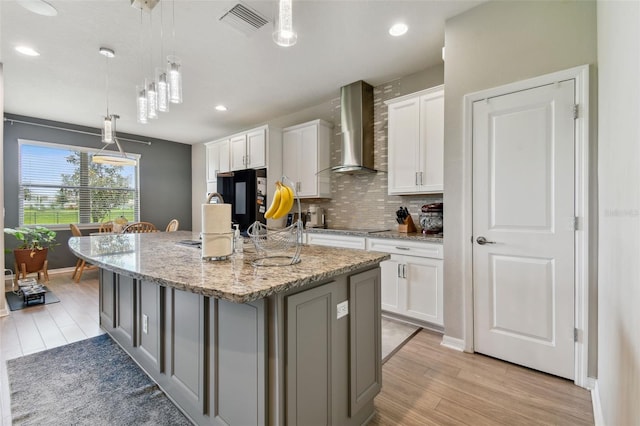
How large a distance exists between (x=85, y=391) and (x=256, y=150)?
133 inches

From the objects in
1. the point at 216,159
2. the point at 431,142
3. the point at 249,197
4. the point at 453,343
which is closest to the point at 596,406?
the point at 453,343

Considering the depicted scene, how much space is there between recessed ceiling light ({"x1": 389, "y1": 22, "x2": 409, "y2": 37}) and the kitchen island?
2.02m

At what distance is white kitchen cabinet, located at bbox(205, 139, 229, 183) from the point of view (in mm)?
4965

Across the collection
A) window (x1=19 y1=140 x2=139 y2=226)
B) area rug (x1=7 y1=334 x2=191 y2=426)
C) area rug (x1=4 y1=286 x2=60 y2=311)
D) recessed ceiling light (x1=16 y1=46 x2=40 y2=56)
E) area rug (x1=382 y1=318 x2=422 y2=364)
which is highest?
recessed ceiling light (x1=16 y1=46 x2=40 y2=56)

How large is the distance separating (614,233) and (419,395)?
1.31 meters

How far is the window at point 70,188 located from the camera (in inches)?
180

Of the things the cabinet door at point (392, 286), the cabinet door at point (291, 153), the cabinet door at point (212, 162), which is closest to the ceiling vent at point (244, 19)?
the cabinet door at point (291, 153)

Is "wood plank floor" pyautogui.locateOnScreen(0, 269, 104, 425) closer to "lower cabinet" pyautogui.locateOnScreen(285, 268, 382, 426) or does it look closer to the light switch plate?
"lower cabinet" pyautogui.locateOnScreen(285, 268, 382, 426)

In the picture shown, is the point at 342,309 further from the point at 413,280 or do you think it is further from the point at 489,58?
the point at 489,58

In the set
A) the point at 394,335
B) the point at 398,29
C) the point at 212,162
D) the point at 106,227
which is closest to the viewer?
the point at 398,29

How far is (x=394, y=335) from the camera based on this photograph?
8.25ft

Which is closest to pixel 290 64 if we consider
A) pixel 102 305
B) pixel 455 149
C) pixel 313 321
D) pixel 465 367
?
pixel 455 149

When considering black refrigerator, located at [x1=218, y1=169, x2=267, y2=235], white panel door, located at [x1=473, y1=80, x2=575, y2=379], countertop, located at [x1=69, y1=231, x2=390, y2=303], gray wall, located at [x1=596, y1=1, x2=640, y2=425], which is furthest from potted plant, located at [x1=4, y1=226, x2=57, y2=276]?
gray wall, located at [x1=596, y1=1, x2=640, y2=425]

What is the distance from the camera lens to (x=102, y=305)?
8.27ft
